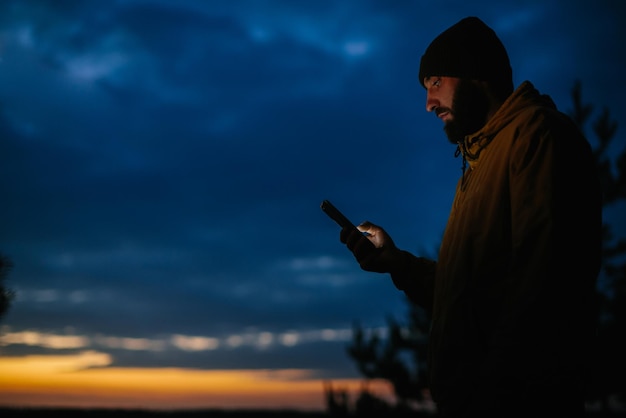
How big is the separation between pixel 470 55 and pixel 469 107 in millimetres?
265

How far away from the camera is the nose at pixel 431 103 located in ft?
9.67

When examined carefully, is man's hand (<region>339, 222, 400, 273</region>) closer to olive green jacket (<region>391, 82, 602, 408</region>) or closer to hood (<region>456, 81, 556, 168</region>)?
olive green jacket (<region>391, 82, 602, 408</region>)

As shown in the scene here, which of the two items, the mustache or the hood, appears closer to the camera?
the hood

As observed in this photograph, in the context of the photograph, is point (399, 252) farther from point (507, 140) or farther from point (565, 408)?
point (565, 408)

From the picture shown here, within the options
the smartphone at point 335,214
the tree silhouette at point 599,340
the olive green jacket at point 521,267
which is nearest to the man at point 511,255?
the olive green jacket at point 521,267

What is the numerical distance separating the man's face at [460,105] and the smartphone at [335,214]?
78cm

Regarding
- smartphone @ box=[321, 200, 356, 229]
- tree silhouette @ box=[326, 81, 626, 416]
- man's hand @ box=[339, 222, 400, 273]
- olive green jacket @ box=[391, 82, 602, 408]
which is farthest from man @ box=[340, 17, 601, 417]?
tree silhouette @ box=[326, 81, 626, 416]

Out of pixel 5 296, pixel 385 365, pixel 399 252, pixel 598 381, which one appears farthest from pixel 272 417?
pixel 399 252

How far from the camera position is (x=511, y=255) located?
2234 mm

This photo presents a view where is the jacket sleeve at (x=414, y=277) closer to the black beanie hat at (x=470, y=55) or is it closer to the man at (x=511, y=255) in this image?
the man at (x=511, y=255)

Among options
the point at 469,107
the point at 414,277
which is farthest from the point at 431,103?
the point at 414,277

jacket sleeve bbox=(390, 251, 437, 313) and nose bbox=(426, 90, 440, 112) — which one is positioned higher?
nose bbox=(426, 90, 440, 112)

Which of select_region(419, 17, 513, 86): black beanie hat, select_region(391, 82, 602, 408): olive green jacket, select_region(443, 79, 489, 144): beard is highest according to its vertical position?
select_region(419, 17, 513, 86): black beanie hat

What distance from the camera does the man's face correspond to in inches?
112
